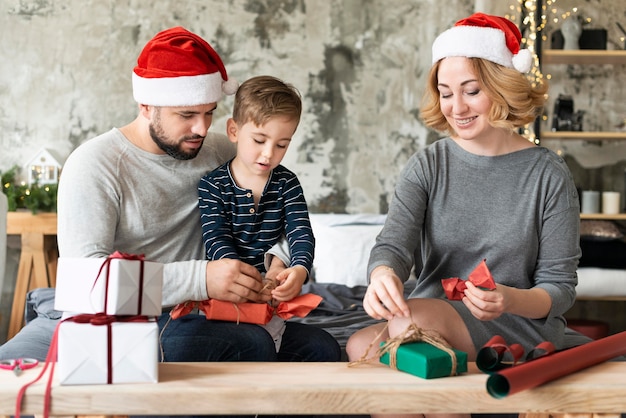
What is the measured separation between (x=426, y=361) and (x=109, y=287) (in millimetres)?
585

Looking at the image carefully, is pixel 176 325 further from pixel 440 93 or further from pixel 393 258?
pixel 440 93

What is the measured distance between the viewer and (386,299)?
1637mm

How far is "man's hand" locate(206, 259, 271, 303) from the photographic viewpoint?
5.86 ft

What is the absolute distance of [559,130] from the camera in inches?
183

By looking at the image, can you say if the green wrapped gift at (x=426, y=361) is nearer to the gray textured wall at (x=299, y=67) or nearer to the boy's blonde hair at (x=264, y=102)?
the boy's blonde hair at (x=264, y=102)

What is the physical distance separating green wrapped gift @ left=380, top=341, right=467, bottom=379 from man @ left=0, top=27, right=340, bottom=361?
0.43 meters

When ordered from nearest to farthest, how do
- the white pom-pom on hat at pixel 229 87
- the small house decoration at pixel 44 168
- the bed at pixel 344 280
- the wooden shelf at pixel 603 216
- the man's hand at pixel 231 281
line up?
the man's hand at pixel 231 281, the white pom-pom on hat at pixel 229 87, the bed at pixel 344 280, the wooden shelf at pixel 603 216, the small house decoration at pixel 44 168

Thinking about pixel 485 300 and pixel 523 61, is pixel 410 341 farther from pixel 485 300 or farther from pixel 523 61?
pixel 523 61

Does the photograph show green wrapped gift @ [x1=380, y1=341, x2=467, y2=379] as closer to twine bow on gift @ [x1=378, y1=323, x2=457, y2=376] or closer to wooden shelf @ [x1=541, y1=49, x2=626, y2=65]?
twine bow on gift @ [x1=378, y1=323, x2=457, y2=376]

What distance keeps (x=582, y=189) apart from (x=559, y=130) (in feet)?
1.50

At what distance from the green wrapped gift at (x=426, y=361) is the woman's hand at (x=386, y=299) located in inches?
4.7

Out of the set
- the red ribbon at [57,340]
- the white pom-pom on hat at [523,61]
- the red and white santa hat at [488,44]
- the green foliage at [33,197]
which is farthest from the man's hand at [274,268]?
the green foliage at [33,197]

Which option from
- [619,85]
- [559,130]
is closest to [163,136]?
[559,130]

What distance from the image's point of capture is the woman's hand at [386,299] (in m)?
1.63
